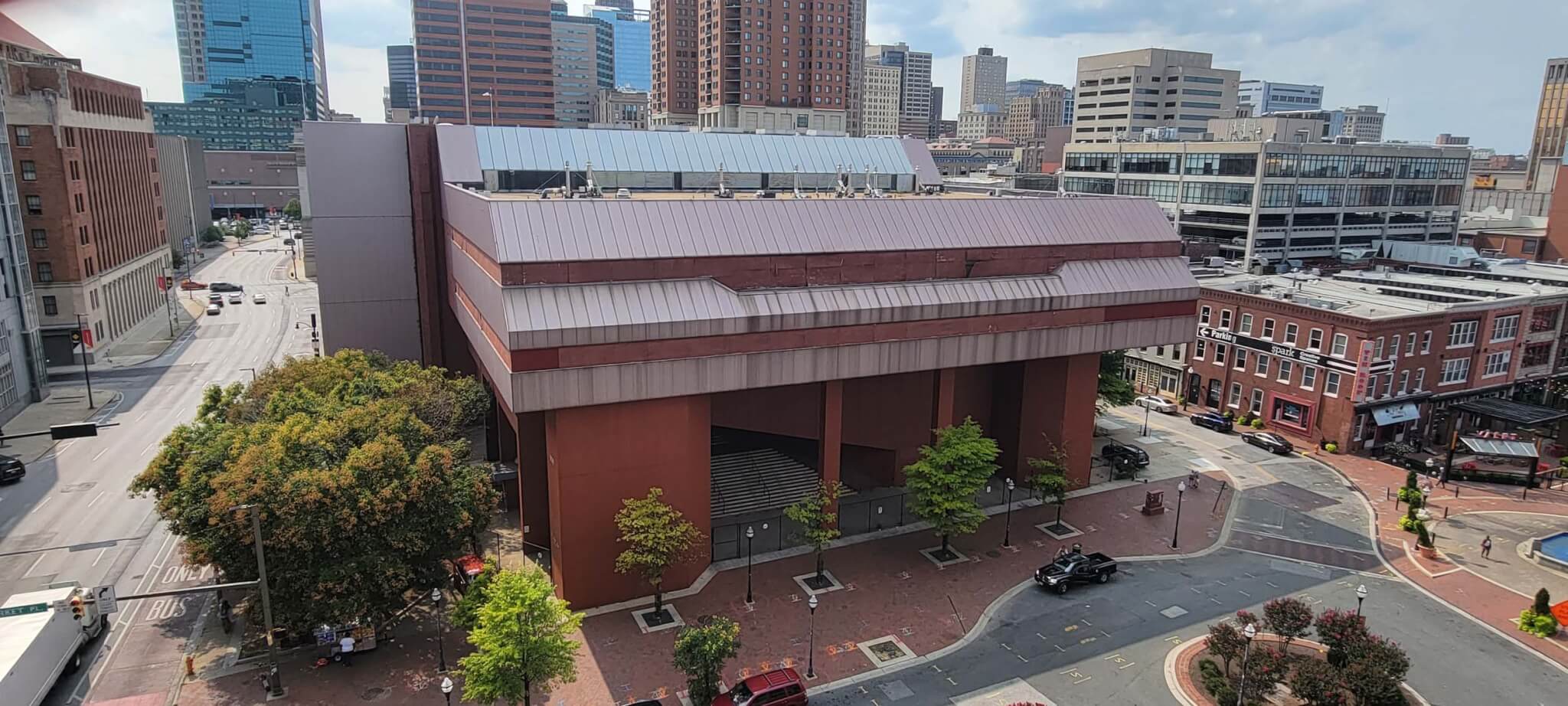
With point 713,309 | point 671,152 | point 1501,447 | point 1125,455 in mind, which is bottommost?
point 1125,455

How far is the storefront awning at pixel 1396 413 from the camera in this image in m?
55.1

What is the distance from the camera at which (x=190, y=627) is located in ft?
106

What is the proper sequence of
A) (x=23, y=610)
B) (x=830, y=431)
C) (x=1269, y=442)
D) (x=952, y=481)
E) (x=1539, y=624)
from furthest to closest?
(x=1269, y=442) → (x=830, y=431) → (x=952, y=481) → (x=1539, y=624) → (x=23, y=610)

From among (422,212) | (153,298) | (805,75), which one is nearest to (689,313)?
(422,212)

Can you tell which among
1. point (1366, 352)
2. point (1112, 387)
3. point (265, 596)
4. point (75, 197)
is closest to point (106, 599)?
point (265, 596)

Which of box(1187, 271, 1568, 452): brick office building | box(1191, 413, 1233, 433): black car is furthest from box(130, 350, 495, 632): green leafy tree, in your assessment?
box(1187, 271, 1568, 452): brick office building

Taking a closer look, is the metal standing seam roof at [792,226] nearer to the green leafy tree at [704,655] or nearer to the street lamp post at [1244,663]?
the green leafy tree at [704,655]

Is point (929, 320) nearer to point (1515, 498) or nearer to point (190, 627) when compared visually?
point (190, 627)

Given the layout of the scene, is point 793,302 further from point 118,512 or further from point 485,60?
point 485,60

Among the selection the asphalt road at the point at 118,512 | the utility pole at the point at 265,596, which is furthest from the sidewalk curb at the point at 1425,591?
the asphalt road at the point at 118,512

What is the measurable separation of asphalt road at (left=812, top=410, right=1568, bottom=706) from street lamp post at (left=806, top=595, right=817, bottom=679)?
1286 mm

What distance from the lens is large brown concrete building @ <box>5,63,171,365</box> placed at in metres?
67.8

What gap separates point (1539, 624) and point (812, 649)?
90.4ft

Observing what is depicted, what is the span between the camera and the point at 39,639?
27.0 m
